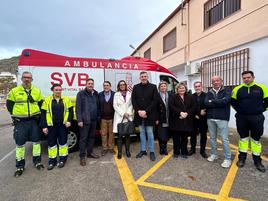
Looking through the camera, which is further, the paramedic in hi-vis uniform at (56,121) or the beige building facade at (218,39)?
the beige building facade at (218,39)

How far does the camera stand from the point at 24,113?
3627mm

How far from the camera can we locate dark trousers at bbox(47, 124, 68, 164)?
12.7ft

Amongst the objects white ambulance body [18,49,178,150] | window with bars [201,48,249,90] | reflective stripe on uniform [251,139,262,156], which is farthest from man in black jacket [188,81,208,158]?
window with bars [201,48,249,90]

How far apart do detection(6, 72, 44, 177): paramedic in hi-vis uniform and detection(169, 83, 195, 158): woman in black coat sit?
9.55 feet

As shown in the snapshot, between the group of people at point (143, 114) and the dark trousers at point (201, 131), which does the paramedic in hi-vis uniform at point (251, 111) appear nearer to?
the group of people at point (143, 114)

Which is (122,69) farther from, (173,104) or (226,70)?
(226,70)

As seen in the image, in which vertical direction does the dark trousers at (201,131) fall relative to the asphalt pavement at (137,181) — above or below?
above

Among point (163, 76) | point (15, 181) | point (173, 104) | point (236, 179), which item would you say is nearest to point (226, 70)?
point (163, 76)

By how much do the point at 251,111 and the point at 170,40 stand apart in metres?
9.93

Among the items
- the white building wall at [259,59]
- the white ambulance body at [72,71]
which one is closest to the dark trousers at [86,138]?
the white ambulance body at [72,71]

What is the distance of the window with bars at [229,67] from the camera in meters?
6.87

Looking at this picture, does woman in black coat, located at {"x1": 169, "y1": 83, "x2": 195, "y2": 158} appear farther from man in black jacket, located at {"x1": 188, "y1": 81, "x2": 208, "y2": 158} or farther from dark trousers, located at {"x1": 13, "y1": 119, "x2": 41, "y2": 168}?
dark trousers, located at {"x1": 13, "y1": 119, "x2": 41, "y2": 168}

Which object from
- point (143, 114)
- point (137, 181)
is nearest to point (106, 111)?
point (143, 114)

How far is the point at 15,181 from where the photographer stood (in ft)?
10.9
